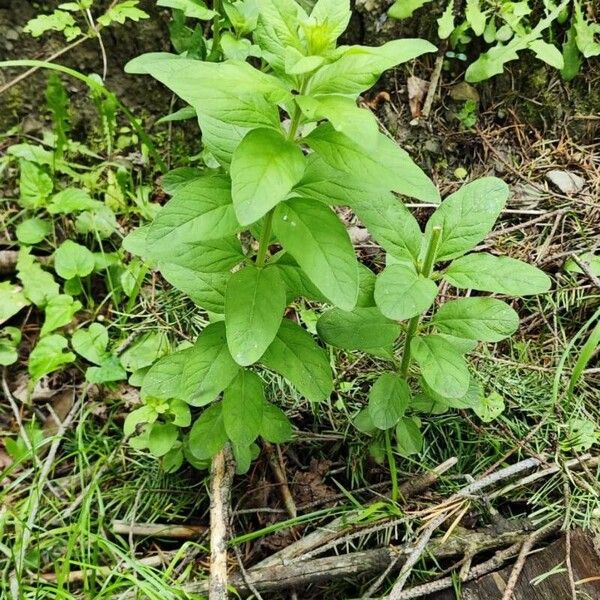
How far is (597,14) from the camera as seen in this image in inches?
107

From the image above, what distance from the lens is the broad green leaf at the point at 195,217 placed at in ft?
4.50

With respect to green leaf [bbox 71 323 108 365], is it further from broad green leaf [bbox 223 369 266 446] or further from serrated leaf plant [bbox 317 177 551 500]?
serrated leaf plant [bbox 317 177 551 500]

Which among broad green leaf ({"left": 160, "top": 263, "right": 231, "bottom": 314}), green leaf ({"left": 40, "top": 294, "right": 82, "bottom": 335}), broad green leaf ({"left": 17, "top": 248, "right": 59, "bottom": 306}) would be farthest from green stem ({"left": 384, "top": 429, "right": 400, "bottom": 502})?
broad green leaf ({"left": 17, "top": 248, "right": 59, "bottom": 306})

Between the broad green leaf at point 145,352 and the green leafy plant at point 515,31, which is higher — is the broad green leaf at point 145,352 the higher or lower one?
the lower one

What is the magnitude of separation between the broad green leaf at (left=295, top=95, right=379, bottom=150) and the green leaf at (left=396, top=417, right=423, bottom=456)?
0.96 meters

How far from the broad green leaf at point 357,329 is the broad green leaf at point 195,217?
1.34 feet

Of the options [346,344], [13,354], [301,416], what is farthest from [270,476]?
[13,354]

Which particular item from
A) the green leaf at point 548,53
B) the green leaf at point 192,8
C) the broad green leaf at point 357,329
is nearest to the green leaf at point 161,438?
the broad green leaf at point 357,329

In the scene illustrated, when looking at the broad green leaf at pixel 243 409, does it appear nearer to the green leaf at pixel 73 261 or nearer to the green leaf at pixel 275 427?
the green leaf at pixel 275 427

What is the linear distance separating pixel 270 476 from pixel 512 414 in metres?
0.82

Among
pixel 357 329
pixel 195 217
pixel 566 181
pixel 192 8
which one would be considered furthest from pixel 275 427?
pixel 566 181

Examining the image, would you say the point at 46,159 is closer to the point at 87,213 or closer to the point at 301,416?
the point at 87,213

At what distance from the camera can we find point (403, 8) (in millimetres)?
2521

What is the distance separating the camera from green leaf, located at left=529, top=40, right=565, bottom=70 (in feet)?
8.32
